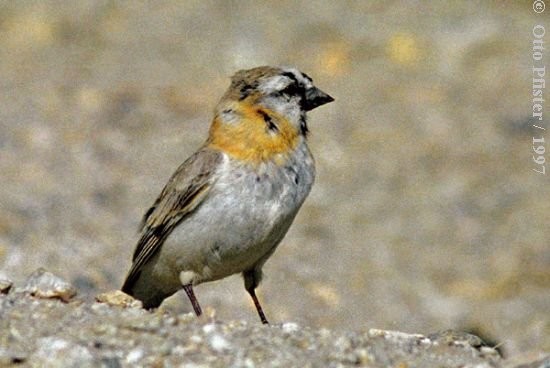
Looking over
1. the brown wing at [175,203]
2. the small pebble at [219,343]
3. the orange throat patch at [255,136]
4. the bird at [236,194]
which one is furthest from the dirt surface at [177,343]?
the orange throat patch at [255,136]

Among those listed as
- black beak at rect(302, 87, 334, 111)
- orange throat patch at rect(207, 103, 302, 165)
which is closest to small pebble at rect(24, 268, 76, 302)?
orange throat patch at rect(207, 103, 302, 165)

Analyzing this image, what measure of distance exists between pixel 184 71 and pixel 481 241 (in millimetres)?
5040

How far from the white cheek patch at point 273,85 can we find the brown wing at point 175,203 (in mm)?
668

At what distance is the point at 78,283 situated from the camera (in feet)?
43.4

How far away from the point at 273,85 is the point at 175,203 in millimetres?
1181

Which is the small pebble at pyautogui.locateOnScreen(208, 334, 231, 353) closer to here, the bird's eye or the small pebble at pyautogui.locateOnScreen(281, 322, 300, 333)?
the small pebble at pyautogui.locateOnScreen(281, 322, 300, 333)

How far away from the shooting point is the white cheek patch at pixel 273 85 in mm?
10578

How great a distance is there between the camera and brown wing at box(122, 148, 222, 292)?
10.1 metres

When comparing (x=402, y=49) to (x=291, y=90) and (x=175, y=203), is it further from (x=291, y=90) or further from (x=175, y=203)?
(x=175, y=203)

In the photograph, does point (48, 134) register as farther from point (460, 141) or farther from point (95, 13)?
point (460, 141)

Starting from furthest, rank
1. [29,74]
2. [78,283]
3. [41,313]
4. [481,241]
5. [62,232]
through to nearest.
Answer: [29,74] → [481,241] → [62,232] → [78,283] → [41,313]

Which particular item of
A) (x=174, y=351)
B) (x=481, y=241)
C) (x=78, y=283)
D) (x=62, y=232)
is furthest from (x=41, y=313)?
(x=481, y=241)

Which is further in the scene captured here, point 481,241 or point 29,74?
point 29,74

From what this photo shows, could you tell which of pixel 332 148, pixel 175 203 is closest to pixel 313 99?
pixel 175 203
